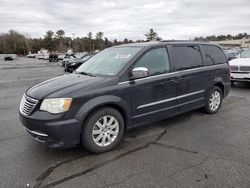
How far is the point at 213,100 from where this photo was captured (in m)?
5.82

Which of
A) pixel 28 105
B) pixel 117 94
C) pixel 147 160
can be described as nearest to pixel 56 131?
pixel 28 105

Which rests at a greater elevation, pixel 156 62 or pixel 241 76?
pixel 156 62

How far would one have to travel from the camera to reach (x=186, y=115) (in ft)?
19.0

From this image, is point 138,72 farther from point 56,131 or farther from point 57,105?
point 56,131

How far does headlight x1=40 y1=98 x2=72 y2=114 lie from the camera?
3424 mm

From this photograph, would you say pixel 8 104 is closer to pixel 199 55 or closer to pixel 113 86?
pixel 113 86

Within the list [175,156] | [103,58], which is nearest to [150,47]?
[103,58]

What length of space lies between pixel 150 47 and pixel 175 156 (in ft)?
6.81

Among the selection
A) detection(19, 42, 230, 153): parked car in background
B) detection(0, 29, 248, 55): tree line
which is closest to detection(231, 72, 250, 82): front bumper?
detection(19, 42, 230, 153): parked car in background

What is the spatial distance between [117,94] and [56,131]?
1137 mm

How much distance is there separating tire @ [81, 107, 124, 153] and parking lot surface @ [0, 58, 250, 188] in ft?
0.50

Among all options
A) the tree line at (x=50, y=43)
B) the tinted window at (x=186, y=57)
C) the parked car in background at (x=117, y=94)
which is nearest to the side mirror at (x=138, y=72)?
the parked car in background at (x=117, y=94)

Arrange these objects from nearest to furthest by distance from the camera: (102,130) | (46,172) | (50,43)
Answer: (46,172) → (102,130) → (50,43)

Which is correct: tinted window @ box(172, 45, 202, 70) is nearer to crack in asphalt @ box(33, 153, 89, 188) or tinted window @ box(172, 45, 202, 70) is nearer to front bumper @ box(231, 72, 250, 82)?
crack in asphalt @ box(33, 153, 89, 188)
